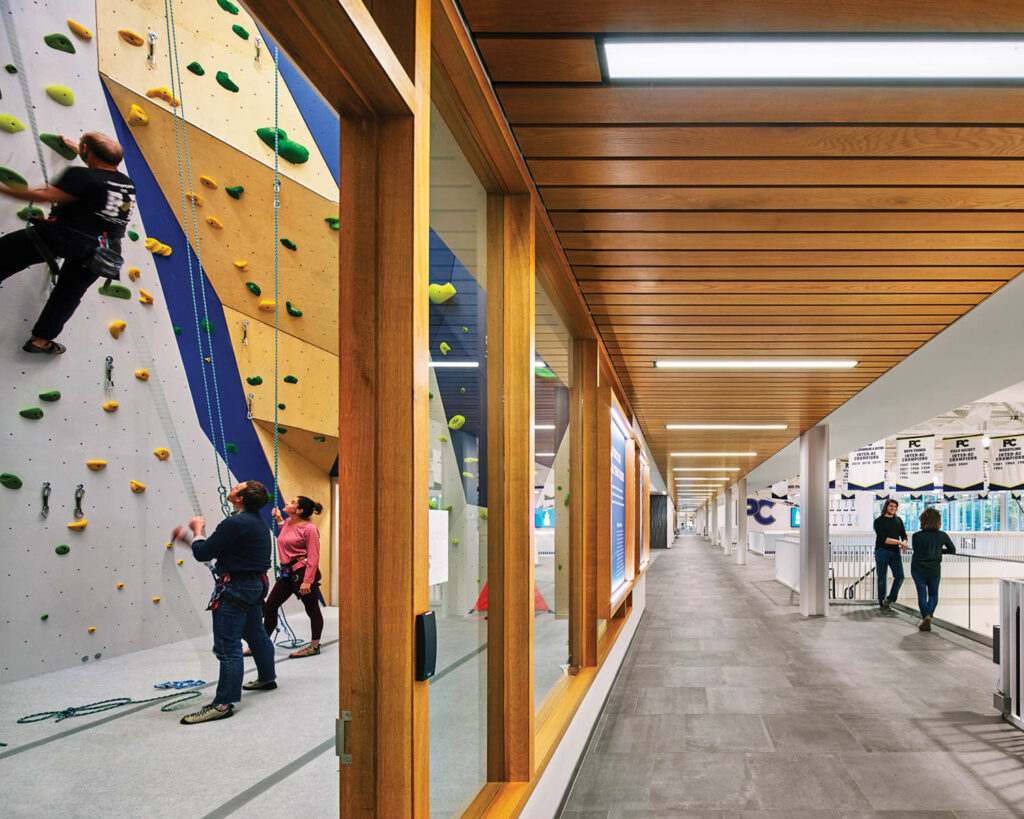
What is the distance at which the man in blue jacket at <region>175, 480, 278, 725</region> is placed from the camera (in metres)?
4.08

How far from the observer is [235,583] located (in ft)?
14.3

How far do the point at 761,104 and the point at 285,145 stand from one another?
221cm

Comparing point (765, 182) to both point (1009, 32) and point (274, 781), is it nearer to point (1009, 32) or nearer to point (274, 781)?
point (1009, 32)

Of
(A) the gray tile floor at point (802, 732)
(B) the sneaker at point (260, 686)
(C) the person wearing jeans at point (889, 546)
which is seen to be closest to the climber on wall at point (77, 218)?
(A) the gray tile floor at point (802, 732)

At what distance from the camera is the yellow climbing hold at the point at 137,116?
5.92 ft

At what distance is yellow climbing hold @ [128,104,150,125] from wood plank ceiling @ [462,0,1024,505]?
0.83m

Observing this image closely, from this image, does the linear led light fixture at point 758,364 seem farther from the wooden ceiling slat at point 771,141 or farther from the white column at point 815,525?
the white column at point 815,525

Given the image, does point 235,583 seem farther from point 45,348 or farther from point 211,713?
point 45,348

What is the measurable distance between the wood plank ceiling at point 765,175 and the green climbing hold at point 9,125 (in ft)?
3.19

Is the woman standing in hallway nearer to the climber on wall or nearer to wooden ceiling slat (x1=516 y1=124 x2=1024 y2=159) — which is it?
wooden ceiling slat (x1=516 y1=124 x2=1024 y2=159)

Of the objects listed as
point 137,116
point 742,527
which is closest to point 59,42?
point 137,116

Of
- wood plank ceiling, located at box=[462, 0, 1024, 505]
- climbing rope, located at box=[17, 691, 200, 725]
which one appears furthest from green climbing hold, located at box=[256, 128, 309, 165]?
climbing rope, located at box=[17, 691, 200, 725]

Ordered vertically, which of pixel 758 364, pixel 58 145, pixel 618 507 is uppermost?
pixel 758 364

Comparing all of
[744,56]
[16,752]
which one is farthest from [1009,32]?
[16,752]
